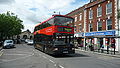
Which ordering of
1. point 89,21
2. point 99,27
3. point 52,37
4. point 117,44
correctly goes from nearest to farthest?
point 52,37 < point 117,44 < point 99,27 < point 89,21

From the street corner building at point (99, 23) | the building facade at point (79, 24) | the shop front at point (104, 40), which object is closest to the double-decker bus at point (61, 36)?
the street corner building at point (99, 23)

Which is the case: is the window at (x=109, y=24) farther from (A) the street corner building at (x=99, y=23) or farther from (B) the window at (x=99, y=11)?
(B) the window at (x=99, y=11)

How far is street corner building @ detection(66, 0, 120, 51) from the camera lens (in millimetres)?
24156

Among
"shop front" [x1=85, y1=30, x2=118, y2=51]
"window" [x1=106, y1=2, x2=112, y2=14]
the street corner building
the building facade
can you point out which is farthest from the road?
the building facade

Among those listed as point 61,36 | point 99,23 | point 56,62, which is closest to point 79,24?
point 99,23

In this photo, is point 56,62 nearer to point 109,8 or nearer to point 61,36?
point 61,36

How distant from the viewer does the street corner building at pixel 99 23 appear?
24.2 metres

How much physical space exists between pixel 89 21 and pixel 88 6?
331 centimetres

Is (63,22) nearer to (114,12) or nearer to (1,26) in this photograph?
(114,12)

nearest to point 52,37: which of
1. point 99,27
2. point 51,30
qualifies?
point 51,30

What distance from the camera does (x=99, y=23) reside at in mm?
28797

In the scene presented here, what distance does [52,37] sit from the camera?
1567cm

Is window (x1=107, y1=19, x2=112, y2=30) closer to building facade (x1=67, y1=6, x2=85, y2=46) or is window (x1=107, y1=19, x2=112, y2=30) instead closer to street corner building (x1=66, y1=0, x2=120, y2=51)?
street corner building (x1=66, y1=0, x2=120, y2=51)

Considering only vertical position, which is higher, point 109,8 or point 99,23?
point 109,8
